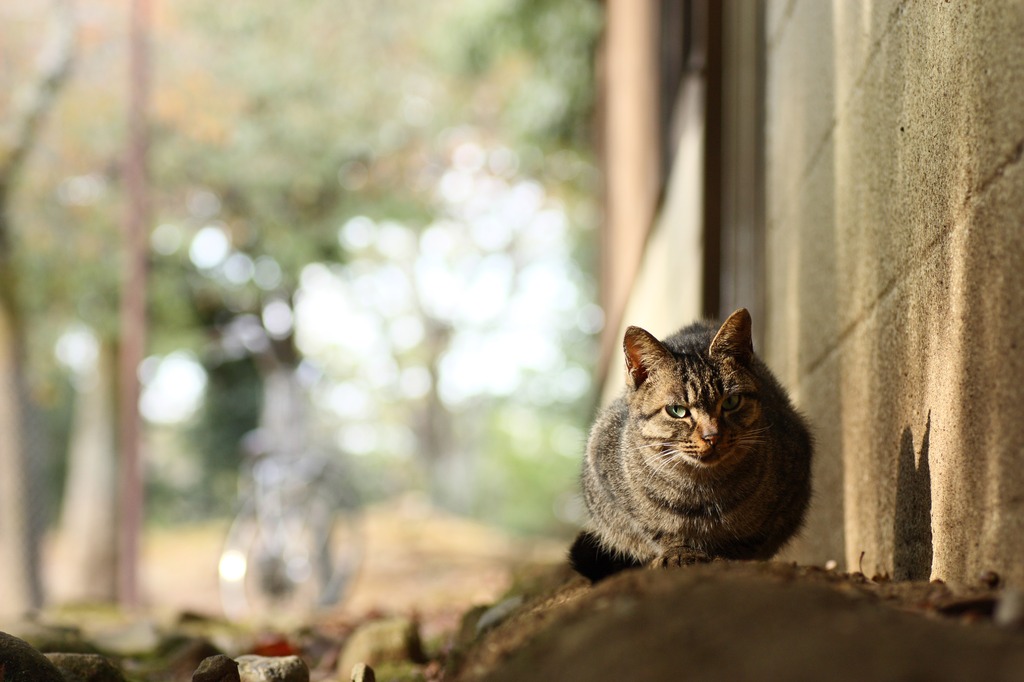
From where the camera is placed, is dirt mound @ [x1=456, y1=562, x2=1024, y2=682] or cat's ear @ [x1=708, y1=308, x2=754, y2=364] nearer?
dirt mound @ [x1=456, y1=562, x2=1024, y2=682]

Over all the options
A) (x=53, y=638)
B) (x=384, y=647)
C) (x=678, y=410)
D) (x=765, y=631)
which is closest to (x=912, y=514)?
(x=678, y=410)

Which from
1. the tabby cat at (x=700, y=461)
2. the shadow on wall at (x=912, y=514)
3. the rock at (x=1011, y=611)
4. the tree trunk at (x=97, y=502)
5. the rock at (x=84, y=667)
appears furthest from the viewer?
the tree trunk at (x=97, y=502)

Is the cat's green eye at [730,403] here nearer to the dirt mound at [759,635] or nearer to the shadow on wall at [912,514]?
the shadow on wall at [912,514]

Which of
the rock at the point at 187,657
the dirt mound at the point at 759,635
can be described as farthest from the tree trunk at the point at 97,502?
the dirt mound at the point at 759,635

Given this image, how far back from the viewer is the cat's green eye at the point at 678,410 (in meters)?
2.76

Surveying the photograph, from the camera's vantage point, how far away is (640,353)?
2955 mm

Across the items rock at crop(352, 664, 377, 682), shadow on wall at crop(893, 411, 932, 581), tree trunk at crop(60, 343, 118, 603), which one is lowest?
tree trunk at crop(60, 343, 118, 603)

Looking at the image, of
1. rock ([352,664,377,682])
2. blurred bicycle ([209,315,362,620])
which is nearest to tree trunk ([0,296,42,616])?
blurred bicycle ([209,315,362,620])

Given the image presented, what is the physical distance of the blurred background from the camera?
11195 mm

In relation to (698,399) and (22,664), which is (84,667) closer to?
(22,664)

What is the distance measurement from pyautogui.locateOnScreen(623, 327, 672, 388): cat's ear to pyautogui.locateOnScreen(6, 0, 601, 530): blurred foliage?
7997 mm

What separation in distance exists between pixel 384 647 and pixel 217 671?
1.23 metres

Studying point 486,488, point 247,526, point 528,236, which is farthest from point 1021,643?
point 486,488

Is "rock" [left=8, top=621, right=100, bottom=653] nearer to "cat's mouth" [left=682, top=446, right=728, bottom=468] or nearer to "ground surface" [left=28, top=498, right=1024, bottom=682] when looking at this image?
"ground surface" [left=28, top=498, right=1024, bottom=682]
